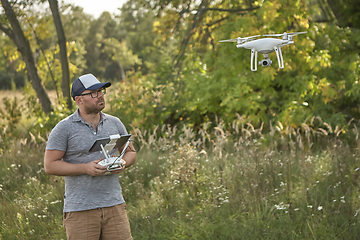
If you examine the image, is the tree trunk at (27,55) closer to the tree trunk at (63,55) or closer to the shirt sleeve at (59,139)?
the tree trunk at (63,55)

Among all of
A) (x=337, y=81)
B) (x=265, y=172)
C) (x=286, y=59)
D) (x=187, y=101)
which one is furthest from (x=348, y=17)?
(x=265, y=172)

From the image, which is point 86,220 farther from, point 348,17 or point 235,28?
point 348,17

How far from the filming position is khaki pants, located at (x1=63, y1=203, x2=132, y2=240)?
8.89 ft

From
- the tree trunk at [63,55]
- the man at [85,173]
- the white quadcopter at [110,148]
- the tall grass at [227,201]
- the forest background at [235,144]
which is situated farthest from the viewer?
the tree trunk at [63,55]

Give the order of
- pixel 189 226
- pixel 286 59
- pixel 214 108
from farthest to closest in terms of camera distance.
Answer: pixel 214 108 → pixel 286 59 → pixel 189 226

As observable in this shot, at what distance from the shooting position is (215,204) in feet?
15.8

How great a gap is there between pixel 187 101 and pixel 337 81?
4.02 m

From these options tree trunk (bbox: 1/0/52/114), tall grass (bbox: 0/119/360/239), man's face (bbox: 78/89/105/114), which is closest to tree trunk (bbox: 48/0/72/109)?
tree trunk (bbox: 1/0/52/114)

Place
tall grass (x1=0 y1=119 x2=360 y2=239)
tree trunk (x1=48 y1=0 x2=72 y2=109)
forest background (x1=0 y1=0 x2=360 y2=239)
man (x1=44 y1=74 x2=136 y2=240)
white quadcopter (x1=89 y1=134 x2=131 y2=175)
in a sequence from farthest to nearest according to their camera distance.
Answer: tree trunk (x1=48 y1=0 x2=72 y2=109)
forest background (x1=0 y1=0 x2=360 y2=239)
tall grass (x1=0 y1=119 x2=360 y2=239)
man (x1=44 y1=74 x2=136 y2=240)
white quadcopter (x1=89 y1=134 x2=131 y2=175)

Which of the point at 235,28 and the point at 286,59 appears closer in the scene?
the point at 286,59

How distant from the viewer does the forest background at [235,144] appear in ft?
15.1

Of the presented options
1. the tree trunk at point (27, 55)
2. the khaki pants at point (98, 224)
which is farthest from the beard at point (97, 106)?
the tree trunk at point (27, 55)

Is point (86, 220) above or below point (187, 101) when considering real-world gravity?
above

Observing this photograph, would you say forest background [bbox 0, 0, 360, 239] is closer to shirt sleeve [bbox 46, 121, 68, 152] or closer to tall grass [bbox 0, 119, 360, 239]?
tall grass [bbox 0, 119, 360, 239]
